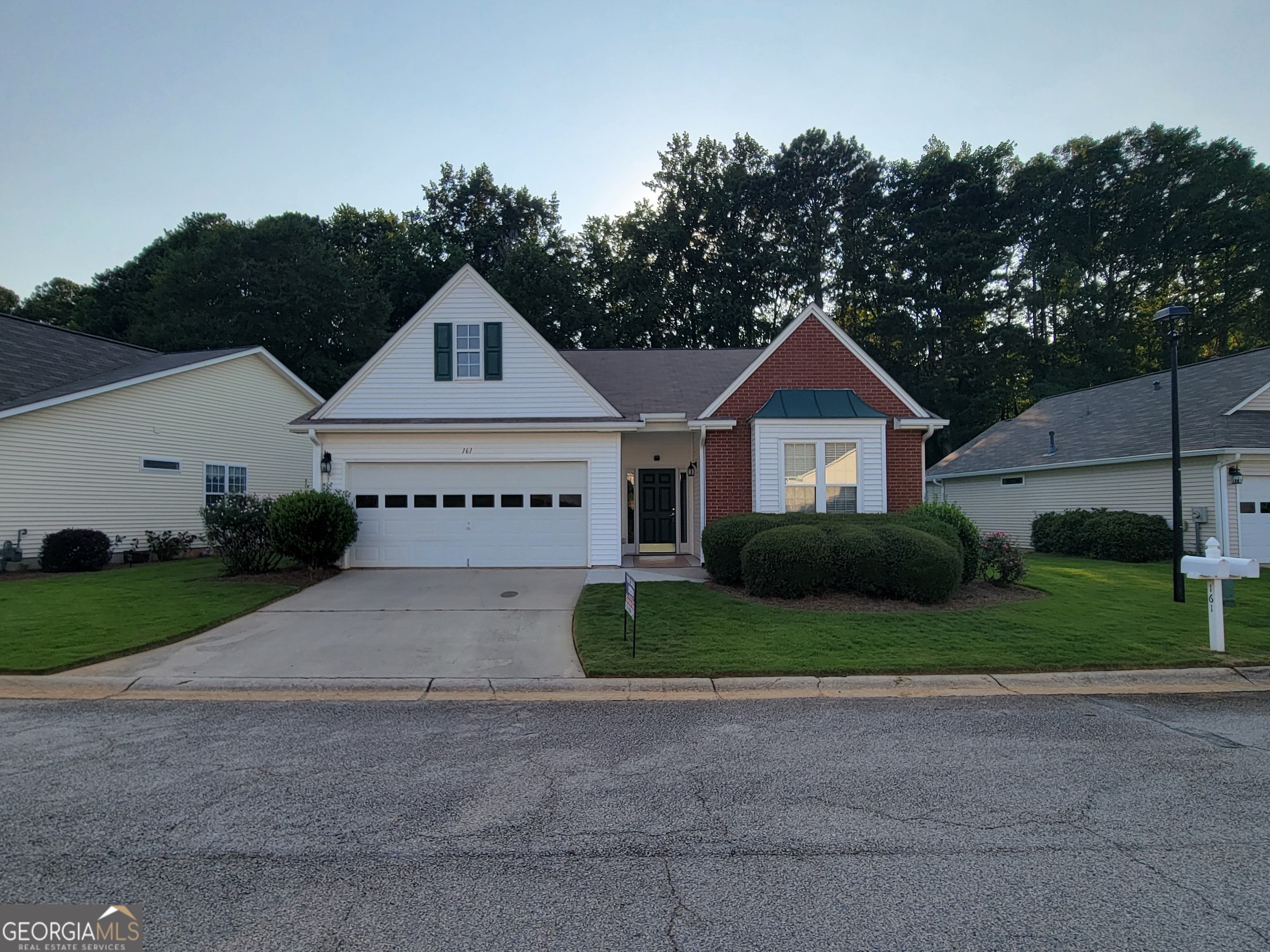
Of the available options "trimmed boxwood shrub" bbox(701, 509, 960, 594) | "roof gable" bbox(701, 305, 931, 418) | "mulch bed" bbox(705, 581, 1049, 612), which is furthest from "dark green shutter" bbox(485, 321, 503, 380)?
"mulch bed" bbox(705, 581, 1049, 612)

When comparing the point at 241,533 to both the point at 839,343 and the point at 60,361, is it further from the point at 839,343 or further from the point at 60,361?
the point at 839,343

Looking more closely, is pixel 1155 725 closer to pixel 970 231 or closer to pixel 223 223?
pixel 970 231

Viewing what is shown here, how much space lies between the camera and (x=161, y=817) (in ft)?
14.0

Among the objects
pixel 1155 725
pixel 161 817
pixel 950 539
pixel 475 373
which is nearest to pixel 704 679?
pixel 1155 725

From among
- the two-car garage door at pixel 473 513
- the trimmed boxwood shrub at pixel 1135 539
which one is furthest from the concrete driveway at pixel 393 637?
the trimmed boxwood shrub at pixel 1135 539

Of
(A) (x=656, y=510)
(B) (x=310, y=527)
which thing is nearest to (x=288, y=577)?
(B) (x=310, y=527)

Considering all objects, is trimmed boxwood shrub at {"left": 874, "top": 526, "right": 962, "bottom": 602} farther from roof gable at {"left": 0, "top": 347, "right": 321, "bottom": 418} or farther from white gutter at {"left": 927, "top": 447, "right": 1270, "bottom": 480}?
roof gable at {"left": 0, "top": 347, "right": 321, "bottom": 418}

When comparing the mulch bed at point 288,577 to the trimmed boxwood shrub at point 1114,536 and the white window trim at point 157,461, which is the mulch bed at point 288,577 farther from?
the trimmed boxwood shrub at point 1114,536

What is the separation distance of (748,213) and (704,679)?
119ft

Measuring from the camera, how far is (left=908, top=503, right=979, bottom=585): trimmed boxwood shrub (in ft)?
40.5

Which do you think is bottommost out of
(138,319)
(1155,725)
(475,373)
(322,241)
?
(1155,725)

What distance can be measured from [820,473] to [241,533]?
39.4ft

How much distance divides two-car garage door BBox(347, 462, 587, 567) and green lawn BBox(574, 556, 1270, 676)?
3.46 m

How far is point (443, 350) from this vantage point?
1552 cm
